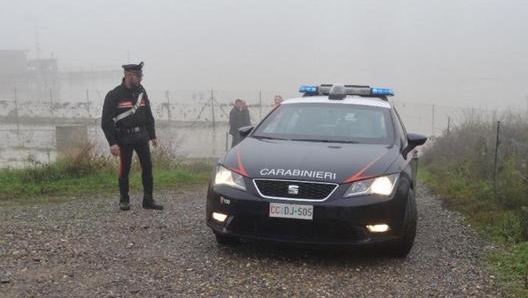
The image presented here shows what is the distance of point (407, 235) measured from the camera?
5051 millimetres

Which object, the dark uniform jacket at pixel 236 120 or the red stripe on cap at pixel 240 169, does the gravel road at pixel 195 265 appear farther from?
the dark uniform jacket at pixel 236 120

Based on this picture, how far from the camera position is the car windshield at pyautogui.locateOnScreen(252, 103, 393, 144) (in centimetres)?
601

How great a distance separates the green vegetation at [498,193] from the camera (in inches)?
202

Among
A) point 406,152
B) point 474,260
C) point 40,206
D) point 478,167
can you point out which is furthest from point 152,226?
point 478,167

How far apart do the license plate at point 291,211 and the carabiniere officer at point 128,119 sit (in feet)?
8.96

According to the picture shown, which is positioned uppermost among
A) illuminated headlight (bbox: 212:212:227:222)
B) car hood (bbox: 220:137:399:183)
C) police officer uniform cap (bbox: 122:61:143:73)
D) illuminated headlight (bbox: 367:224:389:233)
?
police officer uniform cap (bbox: 122:61:143:73)

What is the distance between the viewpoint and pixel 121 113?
6.82m

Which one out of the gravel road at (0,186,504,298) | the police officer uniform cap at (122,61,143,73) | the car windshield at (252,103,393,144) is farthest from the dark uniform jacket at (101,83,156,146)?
the car windshield at (252,103,393,144)

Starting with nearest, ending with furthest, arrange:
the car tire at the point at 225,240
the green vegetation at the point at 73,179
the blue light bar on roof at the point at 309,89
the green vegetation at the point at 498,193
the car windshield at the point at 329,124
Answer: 1. the green vegetation at the point at 498,193
2. the car tire at the point at 225,240
3. the car windshield at the point at 329,124
4. the blue light bar on roof at the point at 309,89
5. the green vegetation at the point at 73,179

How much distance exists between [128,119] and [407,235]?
3.50 m

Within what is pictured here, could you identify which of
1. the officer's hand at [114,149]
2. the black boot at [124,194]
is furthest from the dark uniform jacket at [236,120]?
the officer's hand at [114,149]

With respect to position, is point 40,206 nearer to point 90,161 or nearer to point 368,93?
point 90,161

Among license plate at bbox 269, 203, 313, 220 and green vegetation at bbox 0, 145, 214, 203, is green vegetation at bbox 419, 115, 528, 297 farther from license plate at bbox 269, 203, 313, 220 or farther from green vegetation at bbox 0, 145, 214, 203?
green vegetation at bbox 0, 145, 214, 203

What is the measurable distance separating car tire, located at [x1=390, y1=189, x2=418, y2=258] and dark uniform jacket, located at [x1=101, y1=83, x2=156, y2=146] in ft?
10.9
